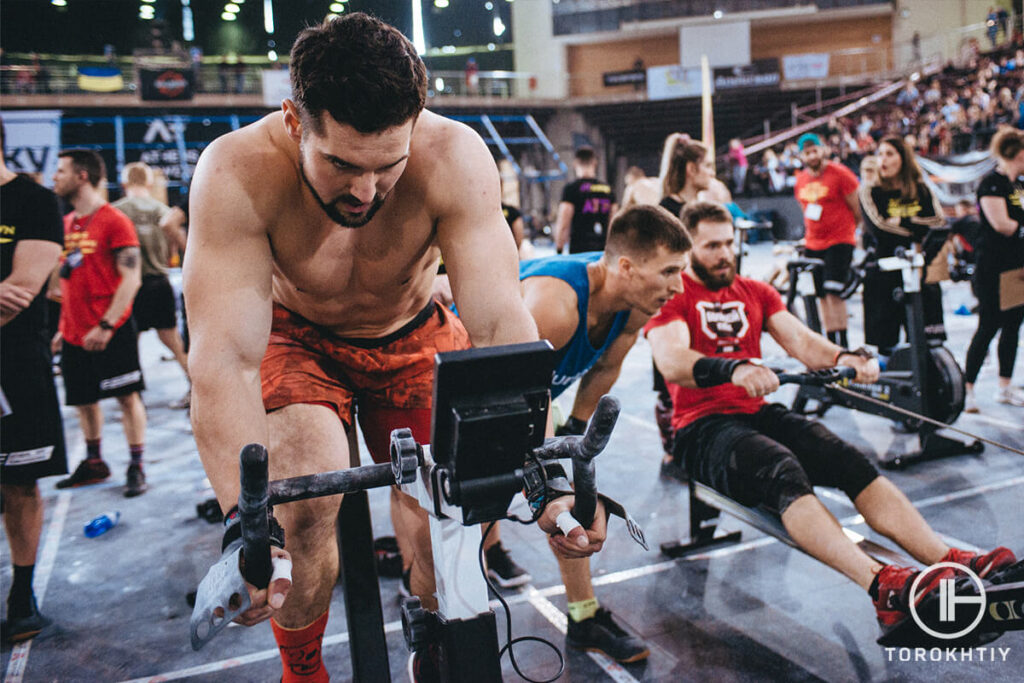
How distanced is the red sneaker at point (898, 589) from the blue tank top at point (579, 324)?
1.13m

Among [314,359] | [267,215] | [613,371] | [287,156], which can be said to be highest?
[287,156]

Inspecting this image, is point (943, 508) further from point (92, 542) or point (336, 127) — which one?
point (92, 542)

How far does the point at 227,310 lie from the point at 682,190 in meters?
3.61

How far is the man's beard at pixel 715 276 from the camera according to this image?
2.81m

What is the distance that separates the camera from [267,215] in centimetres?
148

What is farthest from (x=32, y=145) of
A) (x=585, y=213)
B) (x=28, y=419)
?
(x=28, y=419)

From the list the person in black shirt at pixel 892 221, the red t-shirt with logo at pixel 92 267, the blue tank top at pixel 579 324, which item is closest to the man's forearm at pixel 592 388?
the blue tank top at pixel 579 324

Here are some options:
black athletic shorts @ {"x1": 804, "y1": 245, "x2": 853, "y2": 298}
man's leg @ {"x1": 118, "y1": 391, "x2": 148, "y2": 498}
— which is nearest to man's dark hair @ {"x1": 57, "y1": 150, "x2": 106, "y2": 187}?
man's leg @ {"x1": 118, "y1": 391, "x2": 148, "y2": 498}

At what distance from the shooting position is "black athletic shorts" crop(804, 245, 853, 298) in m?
4.93

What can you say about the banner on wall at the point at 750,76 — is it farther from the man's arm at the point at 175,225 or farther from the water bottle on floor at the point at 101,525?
the water bottle on floor at the point at 101,525

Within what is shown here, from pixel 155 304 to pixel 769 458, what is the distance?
4274mm

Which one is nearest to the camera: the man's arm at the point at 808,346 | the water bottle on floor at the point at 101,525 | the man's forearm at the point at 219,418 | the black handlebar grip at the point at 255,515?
the black handlebar grip at the point at 255,515

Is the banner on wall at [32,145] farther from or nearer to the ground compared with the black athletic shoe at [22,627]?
farther from the ground

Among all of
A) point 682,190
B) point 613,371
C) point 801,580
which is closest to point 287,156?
point 613,371
